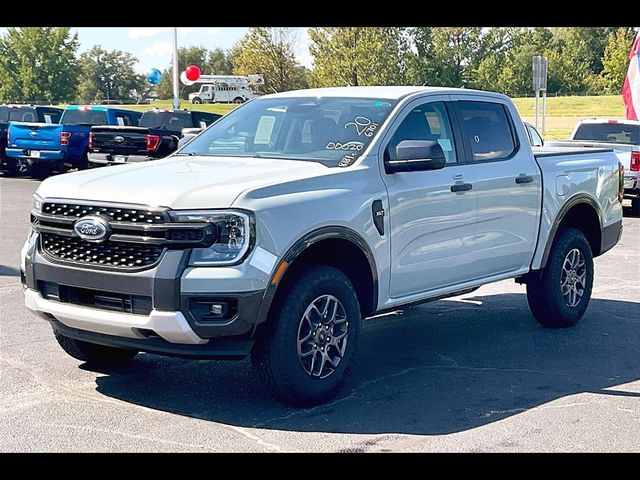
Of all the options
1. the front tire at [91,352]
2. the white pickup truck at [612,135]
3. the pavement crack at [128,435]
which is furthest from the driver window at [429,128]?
the white pickup truck at [612,135]

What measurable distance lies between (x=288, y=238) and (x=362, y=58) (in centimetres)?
4633

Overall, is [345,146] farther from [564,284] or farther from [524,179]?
[564,284]

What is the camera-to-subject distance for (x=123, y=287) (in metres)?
5.31

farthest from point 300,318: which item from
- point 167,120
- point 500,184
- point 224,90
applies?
point 224,90

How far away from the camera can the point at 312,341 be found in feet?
18.6

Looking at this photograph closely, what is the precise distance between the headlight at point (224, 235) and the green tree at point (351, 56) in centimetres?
4569

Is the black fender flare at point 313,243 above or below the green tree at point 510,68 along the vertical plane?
below

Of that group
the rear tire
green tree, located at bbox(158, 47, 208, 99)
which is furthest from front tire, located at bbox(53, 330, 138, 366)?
green tree, located at bbox(158, 47, 208, 99)

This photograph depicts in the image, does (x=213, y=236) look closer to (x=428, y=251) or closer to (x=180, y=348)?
(x=180, y=348)

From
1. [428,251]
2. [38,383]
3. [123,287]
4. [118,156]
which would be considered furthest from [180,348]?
[118,156]

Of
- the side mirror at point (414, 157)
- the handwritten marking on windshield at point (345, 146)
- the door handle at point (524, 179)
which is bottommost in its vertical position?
the door handle at point (524, 179)

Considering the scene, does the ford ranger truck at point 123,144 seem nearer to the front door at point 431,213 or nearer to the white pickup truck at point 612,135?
the white pickup truck at point 612,135

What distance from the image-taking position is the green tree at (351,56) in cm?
5053

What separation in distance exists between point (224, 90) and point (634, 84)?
53044 mm
